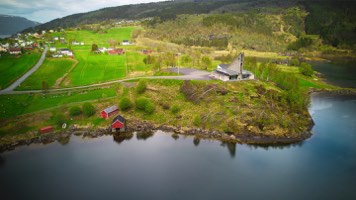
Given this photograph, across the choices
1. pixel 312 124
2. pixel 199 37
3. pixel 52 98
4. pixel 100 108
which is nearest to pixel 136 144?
pixel 100 108

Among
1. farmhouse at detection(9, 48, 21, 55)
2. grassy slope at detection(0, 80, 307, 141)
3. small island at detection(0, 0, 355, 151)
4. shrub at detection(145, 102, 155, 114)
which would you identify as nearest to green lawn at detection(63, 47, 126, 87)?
small island at detection(0, 0, 355, 151)

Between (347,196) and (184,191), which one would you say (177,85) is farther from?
(347,196)

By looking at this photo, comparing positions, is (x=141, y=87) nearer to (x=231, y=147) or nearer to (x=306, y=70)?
(x=231, y=147)

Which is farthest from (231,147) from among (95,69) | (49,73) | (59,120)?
(49,73)

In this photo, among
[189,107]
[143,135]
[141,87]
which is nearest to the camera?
[143,135]

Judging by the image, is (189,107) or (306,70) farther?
(306,70)

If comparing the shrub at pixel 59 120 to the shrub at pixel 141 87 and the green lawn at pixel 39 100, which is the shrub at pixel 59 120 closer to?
the green lawn at pixel 39 100
